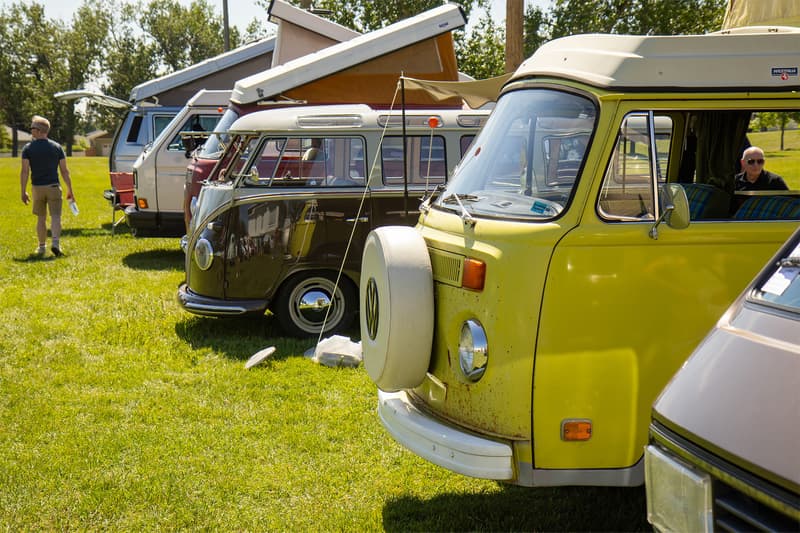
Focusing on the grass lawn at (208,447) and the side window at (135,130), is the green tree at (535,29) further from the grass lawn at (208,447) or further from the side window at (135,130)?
the grass lawn at (208,447)

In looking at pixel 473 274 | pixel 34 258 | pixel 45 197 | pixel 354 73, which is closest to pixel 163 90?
pixel 45 197

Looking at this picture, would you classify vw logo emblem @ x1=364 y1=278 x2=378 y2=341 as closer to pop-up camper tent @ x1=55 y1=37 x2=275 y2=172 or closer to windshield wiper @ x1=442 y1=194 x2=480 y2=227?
windshield wiper @ x1=442 y1=194 x2=480 y2=227

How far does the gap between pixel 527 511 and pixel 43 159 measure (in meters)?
10.7

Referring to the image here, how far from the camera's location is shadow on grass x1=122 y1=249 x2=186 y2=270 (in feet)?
41.4

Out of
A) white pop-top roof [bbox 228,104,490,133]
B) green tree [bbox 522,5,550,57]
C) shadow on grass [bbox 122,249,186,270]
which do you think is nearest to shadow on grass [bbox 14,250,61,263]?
shadow on grass [bbox 122,249,186,270]

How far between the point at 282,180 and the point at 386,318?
419 cm

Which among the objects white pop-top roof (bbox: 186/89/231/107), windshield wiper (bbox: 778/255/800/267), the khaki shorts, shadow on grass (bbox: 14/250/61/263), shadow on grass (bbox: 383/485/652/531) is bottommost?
shadow on grass (bbox: 383/485/652/531)

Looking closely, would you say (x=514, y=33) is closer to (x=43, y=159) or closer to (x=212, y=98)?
(x=212, y=98)

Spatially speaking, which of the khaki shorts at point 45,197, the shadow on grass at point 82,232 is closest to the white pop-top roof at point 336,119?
the khaki shorts at point 45,197

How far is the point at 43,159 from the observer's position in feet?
41.7

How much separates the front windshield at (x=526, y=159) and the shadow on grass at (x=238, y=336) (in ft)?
11.5

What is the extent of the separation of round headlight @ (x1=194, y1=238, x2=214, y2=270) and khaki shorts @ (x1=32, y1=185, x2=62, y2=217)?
19.5 feet

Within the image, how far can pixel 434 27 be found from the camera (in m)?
10.8

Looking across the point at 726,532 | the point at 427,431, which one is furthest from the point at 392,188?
the point at 726,532
